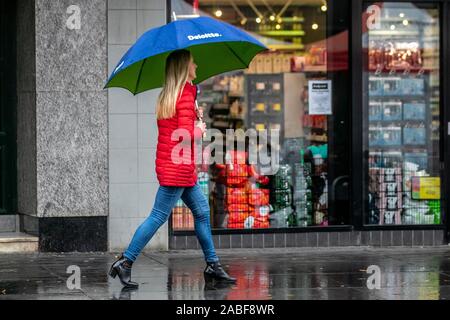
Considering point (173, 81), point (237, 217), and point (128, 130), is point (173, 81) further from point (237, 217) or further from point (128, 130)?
point (237, 217)

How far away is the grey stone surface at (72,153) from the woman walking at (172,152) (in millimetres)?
2764

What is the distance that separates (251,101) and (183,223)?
5.70 feet

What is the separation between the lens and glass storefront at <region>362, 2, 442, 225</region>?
1302cm

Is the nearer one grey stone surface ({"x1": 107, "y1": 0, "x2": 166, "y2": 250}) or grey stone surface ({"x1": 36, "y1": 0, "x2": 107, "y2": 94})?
grey stone surface ({"x1": 36, "y1": 0, "x2": 107, "y2": 94})

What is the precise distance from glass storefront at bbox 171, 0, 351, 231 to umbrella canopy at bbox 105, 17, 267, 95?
260 cm

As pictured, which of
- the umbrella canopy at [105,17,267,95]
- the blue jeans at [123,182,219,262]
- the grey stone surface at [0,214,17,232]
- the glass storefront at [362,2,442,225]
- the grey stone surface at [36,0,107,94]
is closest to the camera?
the umbrella canopy at [105,17,267,95]

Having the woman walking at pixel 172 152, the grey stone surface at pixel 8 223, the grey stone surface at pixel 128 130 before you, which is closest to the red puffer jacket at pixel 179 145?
the woman walking at pixel 172 152

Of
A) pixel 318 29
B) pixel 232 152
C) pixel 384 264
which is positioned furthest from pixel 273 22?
pixel 384 264

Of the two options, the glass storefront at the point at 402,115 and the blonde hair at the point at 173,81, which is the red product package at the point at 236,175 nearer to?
the glass storefront at the point at 402,115

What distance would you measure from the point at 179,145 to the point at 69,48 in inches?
132

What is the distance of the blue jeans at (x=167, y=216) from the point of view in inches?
367

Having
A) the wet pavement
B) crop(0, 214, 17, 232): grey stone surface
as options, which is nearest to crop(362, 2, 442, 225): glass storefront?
the wet pavement

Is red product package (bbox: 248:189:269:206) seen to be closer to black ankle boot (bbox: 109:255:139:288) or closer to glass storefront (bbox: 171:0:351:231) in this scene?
glass storefront (bbox: 171:0:351:231)

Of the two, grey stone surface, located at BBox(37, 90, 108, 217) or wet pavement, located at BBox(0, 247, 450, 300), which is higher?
grey stone surface, located at BBox(37, 90, 108, 217)
